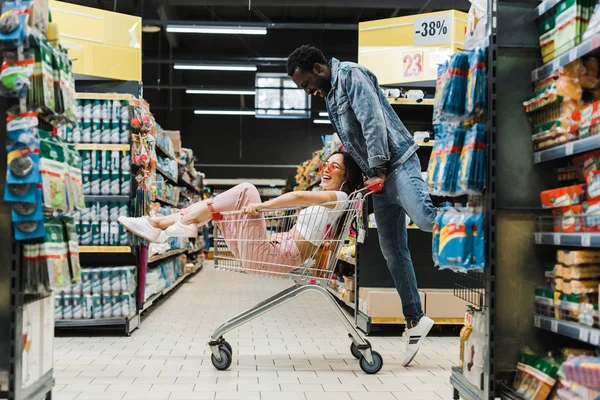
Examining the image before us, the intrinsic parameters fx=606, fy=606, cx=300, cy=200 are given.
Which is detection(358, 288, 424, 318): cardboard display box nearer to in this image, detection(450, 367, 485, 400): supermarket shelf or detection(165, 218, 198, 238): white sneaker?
detection(165, 218, 198, 238): white sneaker

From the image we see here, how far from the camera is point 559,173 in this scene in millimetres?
2291

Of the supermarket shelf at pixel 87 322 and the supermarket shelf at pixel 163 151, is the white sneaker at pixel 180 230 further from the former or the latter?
the supermarket shelf at pixel 163 151

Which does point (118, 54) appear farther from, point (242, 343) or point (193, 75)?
point (193, 75)

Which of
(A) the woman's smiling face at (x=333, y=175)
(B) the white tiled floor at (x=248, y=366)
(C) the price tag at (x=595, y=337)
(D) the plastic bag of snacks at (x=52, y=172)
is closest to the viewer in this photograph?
(C) the price tag at (x=595, y=337)

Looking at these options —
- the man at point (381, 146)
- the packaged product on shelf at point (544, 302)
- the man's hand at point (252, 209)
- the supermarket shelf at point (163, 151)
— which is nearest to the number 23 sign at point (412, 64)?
the supermarket shelf at point (163, 151)

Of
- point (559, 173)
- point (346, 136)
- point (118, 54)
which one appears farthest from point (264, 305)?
point (118, 54)

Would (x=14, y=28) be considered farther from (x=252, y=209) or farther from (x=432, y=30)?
(x=432, y=30)

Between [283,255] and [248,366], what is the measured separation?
2.37ft

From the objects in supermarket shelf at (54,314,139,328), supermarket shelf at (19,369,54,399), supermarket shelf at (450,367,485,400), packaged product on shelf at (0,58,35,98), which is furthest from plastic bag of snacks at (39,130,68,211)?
supermarket shelf at (54,314,139,328)

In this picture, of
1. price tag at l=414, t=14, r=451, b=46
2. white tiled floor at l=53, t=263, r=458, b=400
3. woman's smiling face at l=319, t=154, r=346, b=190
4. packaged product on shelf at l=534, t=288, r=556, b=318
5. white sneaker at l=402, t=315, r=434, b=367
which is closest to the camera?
packaged product on shelf at l=534, t=288, r=556, b=318

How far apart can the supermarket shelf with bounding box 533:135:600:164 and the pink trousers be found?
1.61 meters

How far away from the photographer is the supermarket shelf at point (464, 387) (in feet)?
7.59

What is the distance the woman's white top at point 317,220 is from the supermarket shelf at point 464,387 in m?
1.09

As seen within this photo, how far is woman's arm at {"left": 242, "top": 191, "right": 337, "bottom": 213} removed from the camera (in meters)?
3.29
